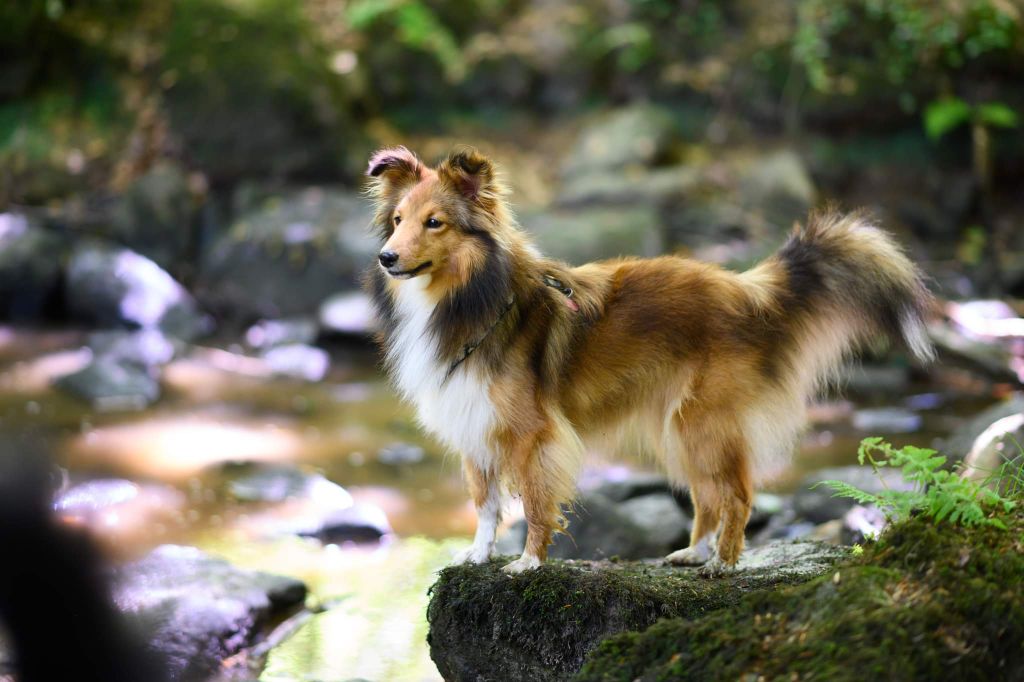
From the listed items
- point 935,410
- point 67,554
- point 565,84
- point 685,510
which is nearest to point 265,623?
point 67,554

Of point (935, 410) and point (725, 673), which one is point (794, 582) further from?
point (935, 410)

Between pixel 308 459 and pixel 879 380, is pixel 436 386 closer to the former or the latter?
pixel 308 459

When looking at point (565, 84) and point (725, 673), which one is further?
point (565, 84)

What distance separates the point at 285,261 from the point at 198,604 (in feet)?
22.4

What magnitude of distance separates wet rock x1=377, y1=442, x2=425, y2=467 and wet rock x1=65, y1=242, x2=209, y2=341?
3685mm

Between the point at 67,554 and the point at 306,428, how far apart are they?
2843mm

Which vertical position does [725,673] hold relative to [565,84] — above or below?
below

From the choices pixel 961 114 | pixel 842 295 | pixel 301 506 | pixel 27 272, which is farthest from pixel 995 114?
pixel 27 272

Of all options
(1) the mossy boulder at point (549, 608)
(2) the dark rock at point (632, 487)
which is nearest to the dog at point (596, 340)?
(1) the mossy boulder at point (549, 608)

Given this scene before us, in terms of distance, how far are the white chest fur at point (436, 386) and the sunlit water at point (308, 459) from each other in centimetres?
76

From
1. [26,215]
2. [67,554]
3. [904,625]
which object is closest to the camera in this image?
[904,625]

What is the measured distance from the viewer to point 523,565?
4230mm

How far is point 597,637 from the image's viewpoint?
398cm

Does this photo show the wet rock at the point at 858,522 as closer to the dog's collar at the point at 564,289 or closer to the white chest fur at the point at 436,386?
the dog's collar at the point at 564,289
